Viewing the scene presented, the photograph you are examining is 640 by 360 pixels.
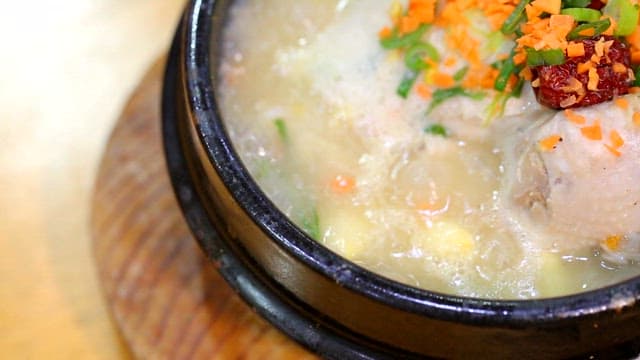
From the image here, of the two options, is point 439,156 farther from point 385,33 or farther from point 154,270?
point 154,270

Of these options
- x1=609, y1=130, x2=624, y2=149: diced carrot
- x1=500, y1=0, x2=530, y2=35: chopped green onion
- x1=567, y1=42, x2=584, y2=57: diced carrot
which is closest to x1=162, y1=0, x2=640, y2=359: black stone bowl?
x1=609, y1=130, x2=624, y2=149: diced carrot

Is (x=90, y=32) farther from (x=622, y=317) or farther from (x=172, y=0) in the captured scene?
(x=622, y=317)

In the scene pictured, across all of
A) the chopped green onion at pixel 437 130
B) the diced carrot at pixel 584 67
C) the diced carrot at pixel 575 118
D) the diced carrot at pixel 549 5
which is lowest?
the chopped green onion at pixel 437 130

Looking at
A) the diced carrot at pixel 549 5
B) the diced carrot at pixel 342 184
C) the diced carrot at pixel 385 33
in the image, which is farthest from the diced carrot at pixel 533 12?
the diced carrot at pixel 342 184

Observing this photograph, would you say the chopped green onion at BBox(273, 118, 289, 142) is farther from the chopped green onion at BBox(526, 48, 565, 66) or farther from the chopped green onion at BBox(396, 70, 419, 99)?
the chopped green onion at BBox(526, 48, 565, 66)

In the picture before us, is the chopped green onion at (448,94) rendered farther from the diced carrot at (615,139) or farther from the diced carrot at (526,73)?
the diced carrot at (615,139)
